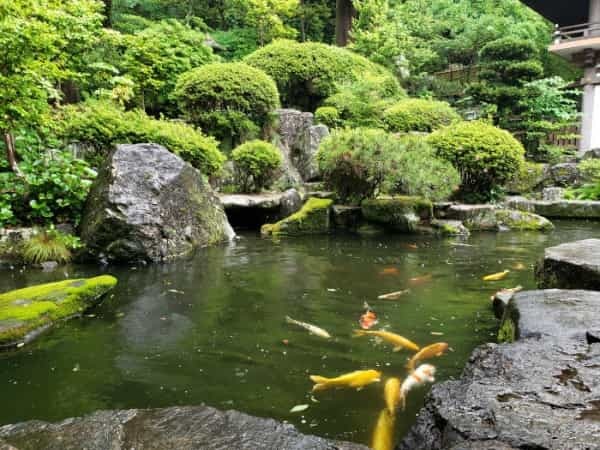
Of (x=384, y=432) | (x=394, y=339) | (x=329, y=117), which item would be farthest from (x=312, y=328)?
(x=329, y=117)

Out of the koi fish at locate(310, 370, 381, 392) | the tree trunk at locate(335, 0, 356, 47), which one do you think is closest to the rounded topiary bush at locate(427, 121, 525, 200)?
the koi fish at locate(310, 370, 381, 392)

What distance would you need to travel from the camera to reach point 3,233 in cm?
691

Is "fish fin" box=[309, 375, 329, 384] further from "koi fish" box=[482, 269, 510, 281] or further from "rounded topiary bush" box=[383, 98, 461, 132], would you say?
"rounded topiary bush" box=[383, 98, 461, 132]

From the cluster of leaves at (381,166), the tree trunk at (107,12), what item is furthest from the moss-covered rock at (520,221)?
the tree trunk at (107,12)

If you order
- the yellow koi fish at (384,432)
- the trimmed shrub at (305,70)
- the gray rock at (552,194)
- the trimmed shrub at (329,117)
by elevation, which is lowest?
the yellow koi fish at (384,432)

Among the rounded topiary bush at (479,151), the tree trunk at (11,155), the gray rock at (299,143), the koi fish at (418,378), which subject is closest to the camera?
the koi fish at (418,378)

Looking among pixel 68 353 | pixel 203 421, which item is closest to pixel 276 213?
pixel 68 353

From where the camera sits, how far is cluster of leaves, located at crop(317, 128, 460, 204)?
379 inches

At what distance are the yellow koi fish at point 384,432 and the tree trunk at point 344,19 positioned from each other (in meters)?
20.3

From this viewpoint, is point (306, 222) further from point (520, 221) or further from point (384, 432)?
point (384, 432)

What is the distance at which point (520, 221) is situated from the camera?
34.8 feet

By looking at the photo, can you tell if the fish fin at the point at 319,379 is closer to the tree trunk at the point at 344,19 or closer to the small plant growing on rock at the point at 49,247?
the small plant growing on rock at the point at 49,247

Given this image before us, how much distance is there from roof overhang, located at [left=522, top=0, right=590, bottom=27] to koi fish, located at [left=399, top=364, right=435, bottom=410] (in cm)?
1731

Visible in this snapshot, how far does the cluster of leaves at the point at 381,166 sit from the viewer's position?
31.6ft
